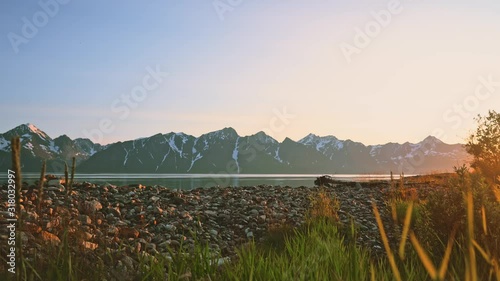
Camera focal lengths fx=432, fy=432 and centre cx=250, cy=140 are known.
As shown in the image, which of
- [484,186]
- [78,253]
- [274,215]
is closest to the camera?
[78,253]

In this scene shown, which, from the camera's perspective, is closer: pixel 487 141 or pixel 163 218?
pixel 163 218

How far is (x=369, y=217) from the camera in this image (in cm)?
1216

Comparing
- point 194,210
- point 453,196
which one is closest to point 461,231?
point 453,196

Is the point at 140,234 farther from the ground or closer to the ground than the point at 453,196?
closer to the ground

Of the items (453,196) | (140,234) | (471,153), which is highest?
(471,153)

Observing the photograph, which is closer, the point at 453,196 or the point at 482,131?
the point at 453,196

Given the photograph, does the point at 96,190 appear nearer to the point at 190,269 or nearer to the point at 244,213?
the point at 244,213

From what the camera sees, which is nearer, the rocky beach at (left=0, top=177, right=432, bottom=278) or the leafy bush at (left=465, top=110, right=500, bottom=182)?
the rocky beach at (left=0, top=177, right=432, bottom=278)

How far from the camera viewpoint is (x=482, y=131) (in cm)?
3409

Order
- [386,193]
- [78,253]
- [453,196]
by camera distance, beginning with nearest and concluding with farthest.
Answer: [78,253]
[453,196]
[386,193]

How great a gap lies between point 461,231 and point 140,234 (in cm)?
612

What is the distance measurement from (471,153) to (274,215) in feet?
94.2

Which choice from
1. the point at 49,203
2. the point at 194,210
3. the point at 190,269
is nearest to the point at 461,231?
the point at 190,269

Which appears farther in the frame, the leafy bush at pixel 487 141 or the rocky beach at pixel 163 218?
the leafy bush at pixel 487 141
